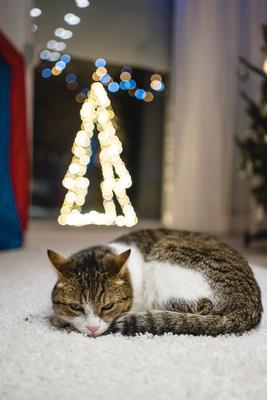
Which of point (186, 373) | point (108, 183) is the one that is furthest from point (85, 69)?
point (186, 373)

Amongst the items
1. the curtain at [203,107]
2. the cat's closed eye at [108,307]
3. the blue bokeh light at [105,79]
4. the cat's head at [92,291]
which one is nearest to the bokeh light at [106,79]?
the blue bokeh light at [105,79]

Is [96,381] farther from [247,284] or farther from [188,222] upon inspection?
[188,222]

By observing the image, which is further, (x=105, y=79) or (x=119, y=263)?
(x=105, y=79)

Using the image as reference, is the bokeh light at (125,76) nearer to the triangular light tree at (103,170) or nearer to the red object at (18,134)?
the triangular light tree at (103,170)

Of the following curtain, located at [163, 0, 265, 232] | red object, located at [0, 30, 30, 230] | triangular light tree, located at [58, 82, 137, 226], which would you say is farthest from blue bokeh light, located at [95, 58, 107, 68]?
red object, located at [0, 30, 30, 230]

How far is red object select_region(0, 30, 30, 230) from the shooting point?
8.45 ft

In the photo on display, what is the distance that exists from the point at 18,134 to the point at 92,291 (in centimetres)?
170

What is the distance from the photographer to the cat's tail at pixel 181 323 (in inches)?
44.1

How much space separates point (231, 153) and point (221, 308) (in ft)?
9.60

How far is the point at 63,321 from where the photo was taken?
1.27 metres

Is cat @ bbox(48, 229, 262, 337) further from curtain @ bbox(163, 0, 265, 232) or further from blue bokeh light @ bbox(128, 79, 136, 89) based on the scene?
blue bokeh light @ bbox(128, 79, 136, 89)

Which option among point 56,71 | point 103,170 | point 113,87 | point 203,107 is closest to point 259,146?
point 203,107

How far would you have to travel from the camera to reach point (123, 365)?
3.17 feet

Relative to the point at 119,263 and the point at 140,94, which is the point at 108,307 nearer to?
the point at 119,263
